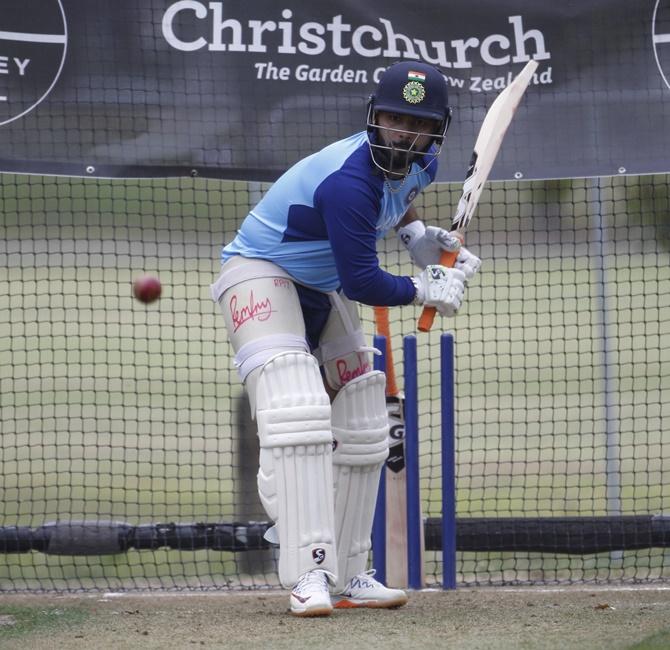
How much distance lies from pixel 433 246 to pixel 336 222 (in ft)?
2.07

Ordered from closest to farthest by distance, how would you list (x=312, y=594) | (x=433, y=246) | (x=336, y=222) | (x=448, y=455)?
(x=336, y=222) < (x=312, y=594) < (x=433, y=246) < (x=448, y=455)

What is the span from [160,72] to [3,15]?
0.73m

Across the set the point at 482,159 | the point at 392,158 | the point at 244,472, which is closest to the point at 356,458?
the point at 392,158

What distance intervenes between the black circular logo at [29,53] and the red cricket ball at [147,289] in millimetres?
1031

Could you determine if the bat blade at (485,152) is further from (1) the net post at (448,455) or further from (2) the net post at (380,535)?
(2) the net post at (380,535)

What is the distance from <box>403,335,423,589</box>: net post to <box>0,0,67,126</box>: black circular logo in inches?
79.6

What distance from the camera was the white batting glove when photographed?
4305mm

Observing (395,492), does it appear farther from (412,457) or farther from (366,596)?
(366,596)

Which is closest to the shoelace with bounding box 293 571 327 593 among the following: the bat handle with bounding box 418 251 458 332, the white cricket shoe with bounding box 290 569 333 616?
the white cricket shoe with bounding box 290 569 333 616

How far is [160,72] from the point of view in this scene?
18.7 ft

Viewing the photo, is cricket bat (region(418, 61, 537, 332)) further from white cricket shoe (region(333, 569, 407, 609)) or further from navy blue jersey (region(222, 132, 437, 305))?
white cricket shoe (region(333, 569, 407, 609))

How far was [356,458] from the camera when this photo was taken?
4.53m

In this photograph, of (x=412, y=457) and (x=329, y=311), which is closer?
(x=329, y=311)

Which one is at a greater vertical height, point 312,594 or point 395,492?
point 395,492
